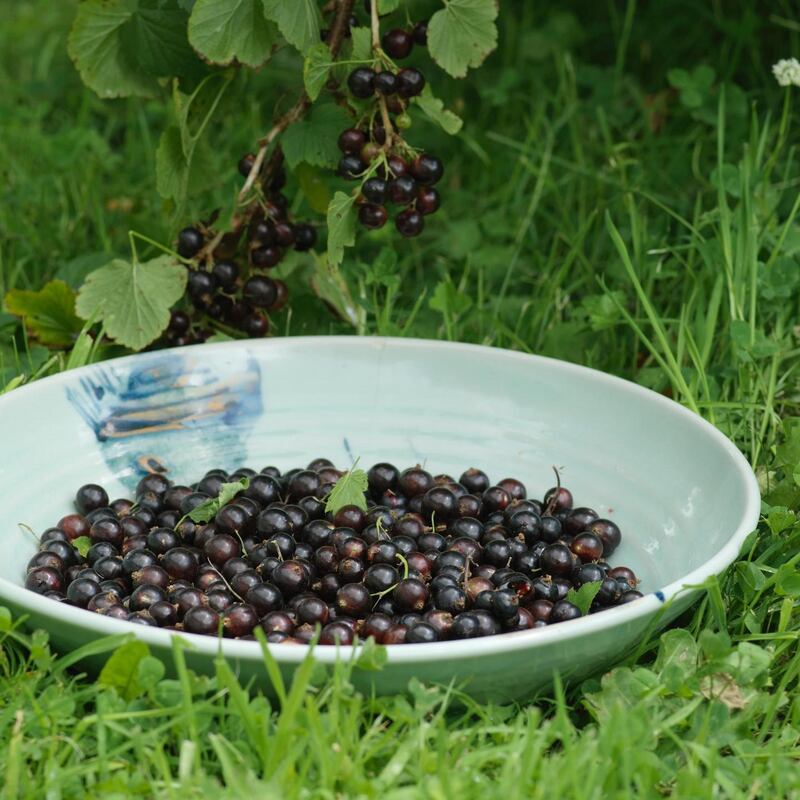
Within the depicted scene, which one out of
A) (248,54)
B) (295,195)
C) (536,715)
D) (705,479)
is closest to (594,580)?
(705,479)

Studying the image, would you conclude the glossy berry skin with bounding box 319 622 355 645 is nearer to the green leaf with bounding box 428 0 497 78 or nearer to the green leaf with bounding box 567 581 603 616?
the green leaf with bounding box 567 581 603 616

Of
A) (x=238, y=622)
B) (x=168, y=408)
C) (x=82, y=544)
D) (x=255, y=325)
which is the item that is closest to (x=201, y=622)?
(x=238, y=622)

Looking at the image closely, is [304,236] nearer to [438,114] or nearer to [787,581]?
[438,114]

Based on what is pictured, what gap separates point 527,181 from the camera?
3275 mm

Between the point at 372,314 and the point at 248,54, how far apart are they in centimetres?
78

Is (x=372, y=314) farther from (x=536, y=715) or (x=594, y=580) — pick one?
(x=536, y=715)

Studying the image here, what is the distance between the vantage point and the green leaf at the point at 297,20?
2.07 metres

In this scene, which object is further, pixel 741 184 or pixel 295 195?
pixel 295 195

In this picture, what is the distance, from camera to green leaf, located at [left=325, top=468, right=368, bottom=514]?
1.91 m

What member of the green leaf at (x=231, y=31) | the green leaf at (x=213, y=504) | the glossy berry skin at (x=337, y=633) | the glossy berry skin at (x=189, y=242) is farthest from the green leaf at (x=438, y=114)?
the glossy berry skin at (x=337, y=633)

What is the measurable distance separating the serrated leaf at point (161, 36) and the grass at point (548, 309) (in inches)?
7.0

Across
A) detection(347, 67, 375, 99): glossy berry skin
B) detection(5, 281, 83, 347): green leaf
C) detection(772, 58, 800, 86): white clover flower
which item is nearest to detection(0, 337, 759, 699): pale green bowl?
detection(5, 281, 83, 347): green leaf

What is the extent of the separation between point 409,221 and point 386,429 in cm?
38

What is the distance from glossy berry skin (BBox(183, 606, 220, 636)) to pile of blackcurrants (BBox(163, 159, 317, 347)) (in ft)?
2.93
